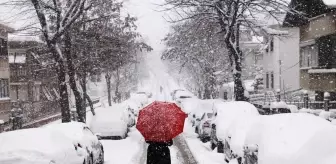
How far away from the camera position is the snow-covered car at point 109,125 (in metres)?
21.5

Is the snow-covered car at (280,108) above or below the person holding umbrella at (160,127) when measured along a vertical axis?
below

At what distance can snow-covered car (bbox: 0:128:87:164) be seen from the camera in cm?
851

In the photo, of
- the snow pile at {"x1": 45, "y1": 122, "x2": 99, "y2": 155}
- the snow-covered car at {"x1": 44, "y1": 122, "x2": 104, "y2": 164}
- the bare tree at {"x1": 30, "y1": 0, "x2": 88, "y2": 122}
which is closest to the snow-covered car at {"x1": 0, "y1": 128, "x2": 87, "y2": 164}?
the snow pile at {"x1": 45, "y1": 122, "x2": 99, "y2": 155}

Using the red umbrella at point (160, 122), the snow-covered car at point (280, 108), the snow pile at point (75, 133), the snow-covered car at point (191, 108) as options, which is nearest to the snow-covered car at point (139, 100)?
the snow-covered car at point (191, 108)

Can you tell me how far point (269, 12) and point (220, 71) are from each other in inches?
874

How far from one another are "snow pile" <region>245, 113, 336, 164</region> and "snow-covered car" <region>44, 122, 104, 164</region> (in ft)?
15.5

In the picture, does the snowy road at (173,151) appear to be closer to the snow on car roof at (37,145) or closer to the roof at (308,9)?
the snow on car roof at (37,145)

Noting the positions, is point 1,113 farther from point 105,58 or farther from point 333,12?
point 333,12

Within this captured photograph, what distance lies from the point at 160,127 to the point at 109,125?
16.4m

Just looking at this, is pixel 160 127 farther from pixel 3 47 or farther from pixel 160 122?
pixel 3 47

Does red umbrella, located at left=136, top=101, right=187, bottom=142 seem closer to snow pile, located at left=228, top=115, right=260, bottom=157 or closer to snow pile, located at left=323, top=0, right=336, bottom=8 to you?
snow pile, located at left=228, top=115, right=260, bottom=157

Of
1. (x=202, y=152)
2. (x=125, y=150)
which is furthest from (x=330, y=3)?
(x=125, y=150)

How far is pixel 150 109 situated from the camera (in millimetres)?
5742

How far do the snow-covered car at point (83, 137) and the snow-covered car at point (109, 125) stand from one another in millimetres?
8186
